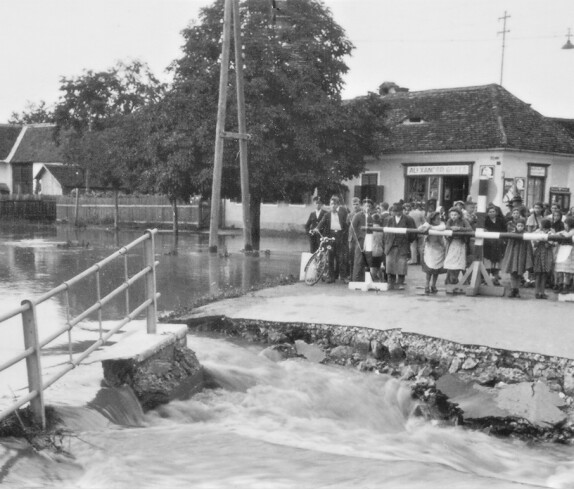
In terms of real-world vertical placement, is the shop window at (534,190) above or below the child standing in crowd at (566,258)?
above

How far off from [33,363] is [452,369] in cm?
488

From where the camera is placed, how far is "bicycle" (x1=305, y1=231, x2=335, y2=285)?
13.0m

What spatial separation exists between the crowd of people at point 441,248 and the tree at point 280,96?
10953mm

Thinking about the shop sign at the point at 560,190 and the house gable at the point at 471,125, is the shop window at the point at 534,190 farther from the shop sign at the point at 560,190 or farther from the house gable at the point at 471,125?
the house gable at the point at 471,125

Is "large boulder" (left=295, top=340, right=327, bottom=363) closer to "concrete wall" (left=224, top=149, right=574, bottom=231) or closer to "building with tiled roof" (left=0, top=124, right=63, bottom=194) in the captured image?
"concrete wall" (left=224, top=149, right=574, bottom=231)

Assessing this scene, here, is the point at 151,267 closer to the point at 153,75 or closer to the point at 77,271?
the point at 77,271

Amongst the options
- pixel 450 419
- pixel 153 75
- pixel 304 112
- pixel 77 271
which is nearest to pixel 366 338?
pixel 450 419

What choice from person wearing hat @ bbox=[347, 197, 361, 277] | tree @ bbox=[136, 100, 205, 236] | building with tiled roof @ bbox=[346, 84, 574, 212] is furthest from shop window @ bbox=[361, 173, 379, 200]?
person wearing hat @ bbox=[347, 197, 361, 277]

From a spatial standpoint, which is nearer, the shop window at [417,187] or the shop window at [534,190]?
the shop window at [534,190]

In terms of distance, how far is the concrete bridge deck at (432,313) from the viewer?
8.44 metres

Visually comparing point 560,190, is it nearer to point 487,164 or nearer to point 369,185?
point 487,164

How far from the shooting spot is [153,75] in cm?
4041

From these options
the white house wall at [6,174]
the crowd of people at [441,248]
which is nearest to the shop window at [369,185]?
the crowd of people at [441,248]

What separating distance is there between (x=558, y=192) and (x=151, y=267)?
2631 centimetres
